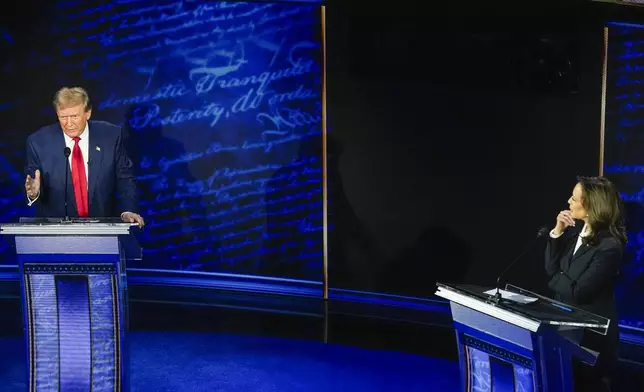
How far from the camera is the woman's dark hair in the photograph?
357cm

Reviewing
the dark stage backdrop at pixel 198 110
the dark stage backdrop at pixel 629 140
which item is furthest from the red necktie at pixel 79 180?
the dark stage backdrop at pixel 629 140

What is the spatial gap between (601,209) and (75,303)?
2.36 m

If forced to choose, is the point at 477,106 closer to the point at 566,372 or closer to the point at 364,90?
the point at 364,90

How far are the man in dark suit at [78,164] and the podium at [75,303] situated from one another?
1.02 feet

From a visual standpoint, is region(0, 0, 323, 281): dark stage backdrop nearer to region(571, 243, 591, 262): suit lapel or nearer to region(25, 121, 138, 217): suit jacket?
region(25, 121, 138, 217): suit jacket

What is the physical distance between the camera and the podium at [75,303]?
340 cm

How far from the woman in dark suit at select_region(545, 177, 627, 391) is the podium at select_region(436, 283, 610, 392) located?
0.41 meters

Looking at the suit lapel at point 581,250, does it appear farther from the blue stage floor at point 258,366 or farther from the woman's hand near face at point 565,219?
the blue stage floor at point 258,366

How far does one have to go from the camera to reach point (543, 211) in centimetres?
529

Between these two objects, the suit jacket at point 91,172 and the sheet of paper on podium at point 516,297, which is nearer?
the sheet of paper on podium at point 516,297

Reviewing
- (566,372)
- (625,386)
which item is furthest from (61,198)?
(625,386)

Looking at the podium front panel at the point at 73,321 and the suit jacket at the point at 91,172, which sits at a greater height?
the suit jacket at the point at 91,172

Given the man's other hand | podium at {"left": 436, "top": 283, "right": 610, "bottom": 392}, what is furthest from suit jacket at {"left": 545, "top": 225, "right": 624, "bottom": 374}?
the man's other hand

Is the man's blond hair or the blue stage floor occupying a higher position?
the man's blond hair
